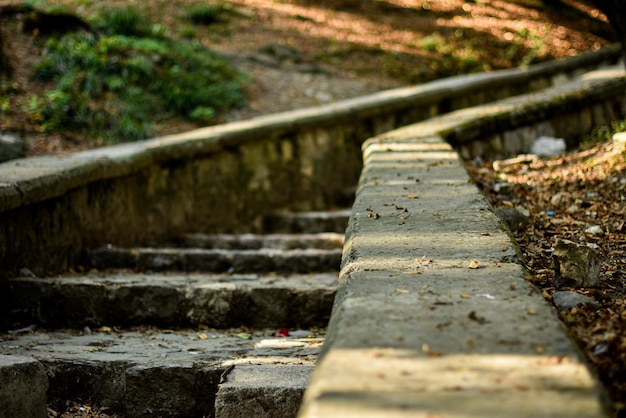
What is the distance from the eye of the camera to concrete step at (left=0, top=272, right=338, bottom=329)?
3955 mm

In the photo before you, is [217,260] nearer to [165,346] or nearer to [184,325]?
[184,325]

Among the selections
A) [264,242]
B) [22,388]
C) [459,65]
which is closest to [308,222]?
[264,242]

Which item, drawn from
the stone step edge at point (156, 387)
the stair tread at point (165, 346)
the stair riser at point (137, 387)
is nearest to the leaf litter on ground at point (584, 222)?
the stone step edge at point (156, 387)

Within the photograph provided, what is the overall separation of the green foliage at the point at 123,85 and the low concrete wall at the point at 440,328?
184 inches

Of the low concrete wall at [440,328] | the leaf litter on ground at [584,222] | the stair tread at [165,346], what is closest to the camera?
the low concrete wall at [440,328]

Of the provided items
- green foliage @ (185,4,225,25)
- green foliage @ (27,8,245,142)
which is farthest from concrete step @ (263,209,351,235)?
green foliage @ (185,4,225,25)

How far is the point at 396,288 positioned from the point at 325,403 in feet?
2.49

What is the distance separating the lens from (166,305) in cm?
398

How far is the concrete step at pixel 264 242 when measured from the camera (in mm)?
5254

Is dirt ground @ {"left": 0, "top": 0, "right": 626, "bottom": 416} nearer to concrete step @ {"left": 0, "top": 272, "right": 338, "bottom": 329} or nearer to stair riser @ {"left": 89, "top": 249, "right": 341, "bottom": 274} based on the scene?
concrete step @ {"left": 0, "top": 272, "right": 338, "bottom": 329}

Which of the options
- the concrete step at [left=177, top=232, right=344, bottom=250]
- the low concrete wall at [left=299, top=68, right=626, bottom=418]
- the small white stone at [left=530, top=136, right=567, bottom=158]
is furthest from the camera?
the small white stone at [left=530, top=136, right=567, bottom=158]

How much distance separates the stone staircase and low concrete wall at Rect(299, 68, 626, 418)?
0.71 meters

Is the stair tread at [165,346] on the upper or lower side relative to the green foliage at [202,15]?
lower

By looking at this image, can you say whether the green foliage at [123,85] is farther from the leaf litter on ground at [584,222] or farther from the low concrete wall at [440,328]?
the low concrete wall at [440,328]
